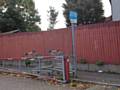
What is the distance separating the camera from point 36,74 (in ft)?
39.7

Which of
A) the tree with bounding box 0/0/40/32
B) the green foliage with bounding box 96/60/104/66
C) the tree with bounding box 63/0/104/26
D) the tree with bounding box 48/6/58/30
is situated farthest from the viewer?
the tree with bounding box 48/6/58/30

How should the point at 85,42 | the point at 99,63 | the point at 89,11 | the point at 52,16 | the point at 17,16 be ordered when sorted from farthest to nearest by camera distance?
the point at 52,16 < the point at 89,11 < the point at 17,16 < the point at 85,42 < the point at 99,63

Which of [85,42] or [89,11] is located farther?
[89,11]

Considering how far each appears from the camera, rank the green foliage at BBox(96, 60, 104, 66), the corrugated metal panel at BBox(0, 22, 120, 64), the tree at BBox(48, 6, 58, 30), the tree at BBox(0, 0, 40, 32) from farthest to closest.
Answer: the tree at BBox(48, 6, 58, 30)
the tree at BBox(0, 0, 40, 32)
the green foliage at BBox(96, 60, 104, 66)
the corrugated metal panel at BBox(0, 22, 120, 64)

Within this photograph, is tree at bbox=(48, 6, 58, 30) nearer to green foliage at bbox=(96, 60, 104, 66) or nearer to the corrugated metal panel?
the corrugated metal panel

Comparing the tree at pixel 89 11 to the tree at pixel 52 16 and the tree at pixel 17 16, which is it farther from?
the tree at pixel 52 16

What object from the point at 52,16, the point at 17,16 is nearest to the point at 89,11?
the point at 17,16

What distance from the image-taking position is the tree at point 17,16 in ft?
103

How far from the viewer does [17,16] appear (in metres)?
33.0

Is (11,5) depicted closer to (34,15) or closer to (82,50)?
(34,15)

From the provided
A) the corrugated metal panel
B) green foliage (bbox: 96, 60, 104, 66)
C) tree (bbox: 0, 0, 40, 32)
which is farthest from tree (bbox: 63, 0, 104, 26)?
green foliage (bbox: 96, 60, 104, 66)

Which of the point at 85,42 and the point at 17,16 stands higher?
the point at 17,16

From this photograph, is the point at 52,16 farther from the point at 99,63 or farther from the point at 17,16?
the point at 99,63

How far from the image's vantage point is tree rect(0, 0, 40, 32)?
3147 cm
